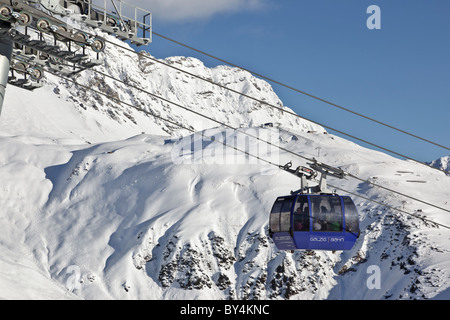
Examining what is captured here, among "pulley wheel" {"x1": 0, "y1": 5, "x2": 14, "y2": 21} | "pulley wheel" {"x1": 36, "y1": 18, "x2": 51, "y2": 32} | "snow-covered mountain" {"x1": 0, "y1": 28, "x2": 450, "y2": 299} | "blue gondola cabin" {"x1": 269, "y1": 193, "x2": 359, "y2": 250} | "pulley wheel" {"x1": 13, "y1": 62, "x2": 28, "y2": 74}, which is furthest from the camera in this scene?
"snow-covered mountain" {"x1": 0, "y1": 28, "x2": 450, "y2": 299}

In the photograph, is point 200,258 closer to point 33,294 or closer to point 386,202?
point 386,202

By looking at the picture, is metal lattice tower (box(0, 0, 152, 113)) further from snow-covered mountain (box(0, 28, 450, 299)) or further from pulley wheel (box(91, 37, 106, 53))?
snow-covered mountain (box(0, 28, 450, 299))

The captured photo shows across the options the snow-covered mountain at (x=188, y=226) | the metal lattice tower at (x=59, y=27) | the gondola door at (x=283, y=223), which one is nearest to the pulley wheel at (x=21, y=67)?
the metal lattice tower at (x=59, y=27)

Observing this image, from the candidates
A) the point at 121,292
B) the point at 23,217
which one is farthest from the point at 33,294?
the point at 23,217

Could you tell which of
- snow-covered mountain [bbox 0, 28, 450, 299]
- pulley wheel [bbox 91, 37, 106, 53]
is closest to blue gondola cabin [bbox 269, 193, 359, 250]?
pulley wheel [bbox 91, 37, 106, 53]

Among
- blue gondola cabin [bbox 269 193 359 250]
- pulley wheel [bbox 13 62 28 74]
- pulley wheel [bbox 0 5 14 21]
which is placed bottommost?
blue gondola cabin [bbox 269 193 359 250]

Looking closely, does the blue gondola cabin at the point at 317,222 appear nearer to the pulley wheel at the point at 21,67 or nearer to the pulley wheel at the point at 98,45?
the pulley wheel at the point at 98,45

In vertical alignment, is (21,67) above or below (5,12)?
above

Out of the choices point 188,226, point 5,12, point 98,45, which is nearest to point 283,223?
point 98,45

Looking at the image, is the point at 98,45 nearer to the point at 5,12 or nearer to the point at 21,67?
the point at 5,12
